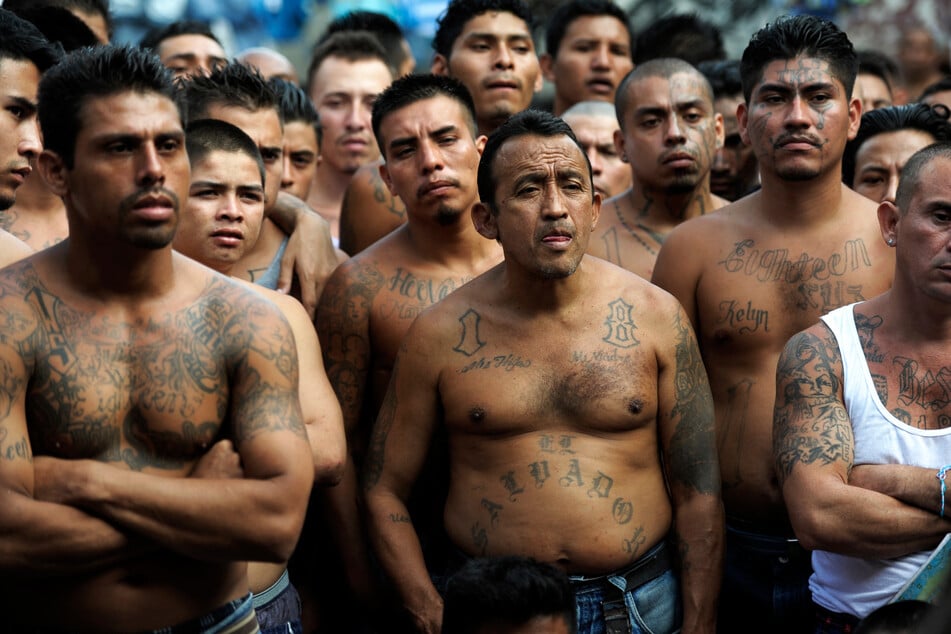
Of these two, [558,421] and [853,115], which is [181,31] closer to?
[853,115]

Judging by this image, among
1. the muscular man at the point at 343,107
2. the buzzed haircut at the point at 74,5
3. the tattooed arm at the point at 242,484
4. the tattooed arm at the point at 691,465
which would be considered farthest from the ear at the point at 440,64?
the tattooed arm at the point at 242,484

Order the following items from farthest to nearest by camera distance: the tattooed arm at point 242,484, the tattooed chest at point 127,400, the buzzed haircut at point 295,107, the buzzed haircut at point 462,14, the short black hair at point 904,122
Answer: the buzzed haircut at point 462,14 → the buzzed haircut at point 295,107 → the short black hair at point 904,122 → the tattooed chest at point 127,400 → the tattooed arm at point 242,484

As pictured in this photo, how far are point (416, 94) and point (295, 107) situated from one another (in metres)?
1.48

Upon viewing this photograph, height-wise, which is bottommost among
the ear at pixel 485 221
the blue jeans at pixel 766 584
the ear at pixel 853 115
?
the blue jeans at pixel 766 584

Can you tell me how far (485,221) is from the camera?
17.2ft

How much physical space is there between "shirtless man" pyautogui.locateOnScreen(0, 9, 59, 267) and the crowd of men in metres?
0.02

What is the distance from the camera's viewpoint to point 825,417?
174 inches

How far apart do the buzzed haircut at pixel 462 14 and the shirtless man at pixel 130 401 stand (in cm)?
458

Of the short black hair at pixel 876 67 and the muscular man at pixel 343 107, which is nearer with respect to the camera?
the muscular man at pixel 343 107

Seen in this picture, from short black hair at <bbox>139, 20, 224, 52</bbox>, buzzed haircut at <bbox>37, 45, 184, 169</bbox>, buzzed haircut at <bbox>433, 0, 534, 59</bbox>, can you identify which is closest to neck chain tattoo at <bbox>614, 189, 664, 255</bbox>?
buzzed haircut at <bbox>433, 0, 534, 59</bbox>

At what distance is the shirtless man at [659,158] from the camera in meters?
6.59

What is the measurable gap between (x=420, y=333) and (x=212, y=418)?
4.50 feet

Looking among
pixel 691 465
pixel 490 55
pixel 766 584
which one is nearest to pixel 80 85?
pixel 691 465

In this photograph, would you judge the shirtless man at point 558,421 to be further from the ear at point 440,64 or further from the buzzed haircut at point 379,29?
the buzzed haircut at point 379,29
